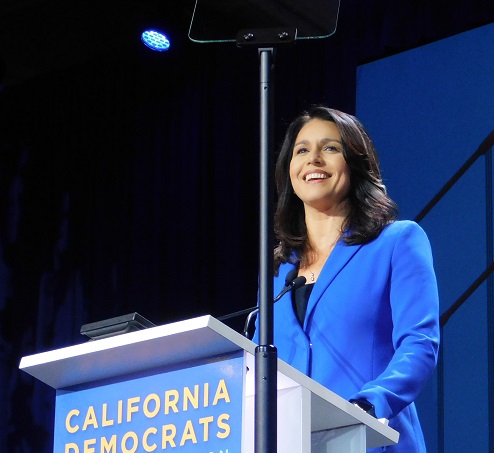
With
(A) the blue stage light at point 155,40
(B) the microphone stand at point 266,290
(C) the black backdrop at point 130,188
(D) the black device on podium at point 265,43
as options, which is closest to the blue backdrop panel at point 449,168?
(C) the black backdrop at point 130,188

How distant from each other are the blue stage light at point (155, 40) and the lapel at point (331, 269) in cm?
264

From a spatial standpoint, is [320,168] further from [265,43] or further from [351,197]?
[265,43]

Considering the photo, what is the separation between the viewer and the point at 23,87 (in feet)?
17.6

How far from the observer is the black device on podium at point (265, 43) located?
137 cm

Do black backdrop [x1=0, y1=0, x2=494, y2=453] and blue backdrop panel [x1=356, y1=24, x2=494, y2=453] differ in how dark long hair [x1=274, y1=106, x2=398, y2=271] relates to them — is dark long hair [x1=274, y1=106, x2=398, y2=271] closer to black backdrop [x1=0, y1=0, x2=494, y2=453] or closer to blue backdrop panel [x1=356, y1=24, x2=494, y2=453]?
blue backdrop panel [x1=356, y1=24, x2=494, y2=453]

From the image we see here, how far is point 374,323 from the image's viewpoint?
211 centimetres

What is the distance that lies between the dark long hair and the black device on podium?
0.70m

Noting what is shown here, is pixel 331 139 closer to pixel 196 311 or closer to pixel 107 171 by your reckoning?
pixel 196 311

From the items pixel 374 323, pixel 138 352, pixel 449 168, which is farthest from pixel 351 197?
pixel 449 168

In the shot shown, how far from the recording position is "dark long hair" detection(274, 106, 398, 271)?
7.56 feet

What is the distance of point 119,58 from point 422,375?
3.42m

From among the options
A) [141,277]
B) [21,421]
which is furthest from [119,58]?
[21,421]

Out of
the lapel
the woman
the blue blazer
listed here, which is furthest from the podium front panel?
the lapel

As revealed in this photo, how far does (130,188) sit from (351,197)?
2736 mm
